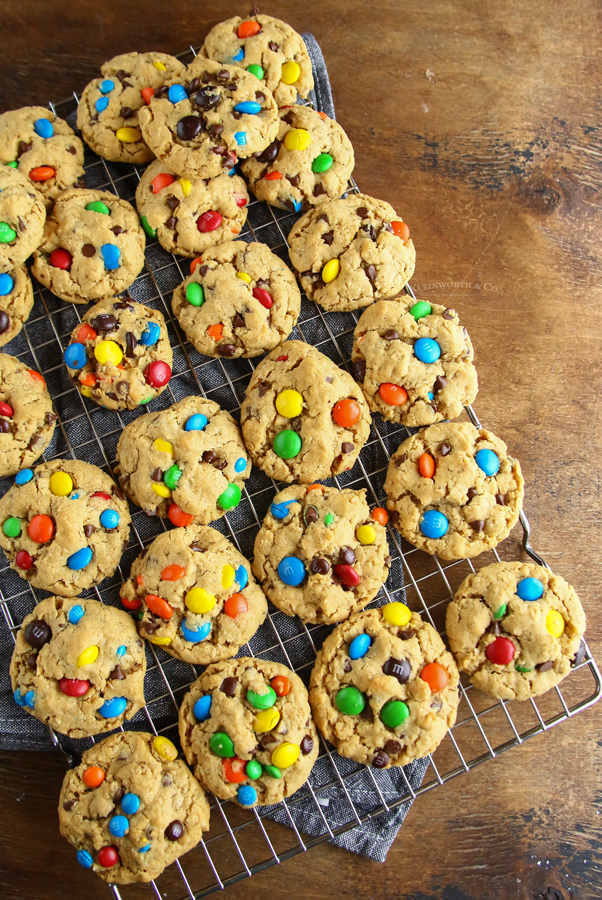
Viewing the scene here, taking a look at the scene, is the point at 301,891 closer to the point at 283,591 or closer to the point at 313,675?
the point at 313,675

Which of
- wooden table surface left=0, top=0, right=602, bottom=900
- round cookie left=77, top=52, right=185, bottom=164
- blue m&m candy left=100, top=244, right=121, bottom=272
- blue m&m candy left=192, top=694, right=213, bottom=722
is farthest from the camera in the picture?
wooden table surface left=0, top=0, right=602, bottom=900

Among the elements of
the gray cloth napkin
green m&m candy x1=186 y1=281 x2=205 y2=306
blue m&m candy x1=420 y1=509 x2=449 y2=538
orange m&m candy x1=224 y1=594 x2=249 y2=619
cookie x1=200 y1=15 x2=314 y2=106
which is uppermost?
cookie x1=200 y1=15 x2=314 y2=106

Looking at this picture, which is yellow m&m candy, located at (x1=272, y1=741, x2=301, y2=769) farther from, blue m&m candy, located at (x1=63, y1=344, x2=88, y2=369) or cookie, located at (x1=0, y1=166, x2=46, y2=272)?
cookie, located at (x1=0, y1=166, x2=46, y2=272)

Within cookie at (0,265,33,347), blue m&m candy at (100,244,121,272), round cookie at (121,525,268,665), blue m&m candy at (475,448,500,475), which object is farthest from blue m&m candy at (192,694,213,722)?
blue m&m candy at (100,244,121,272)

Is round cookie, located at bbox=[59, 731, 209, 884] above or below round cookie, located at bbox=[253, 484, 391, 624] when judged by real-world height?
below

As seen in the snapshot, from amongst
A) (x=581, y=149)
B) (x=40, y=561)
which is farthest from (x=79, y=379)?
(x=581, y=149)

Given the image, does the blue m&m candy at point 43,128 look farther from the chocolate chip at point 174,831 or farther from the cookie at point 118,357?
the chocolate chip at point 174,831

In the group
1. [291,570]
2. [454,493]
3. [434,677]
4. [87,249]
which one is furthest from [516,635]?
[87,249]
